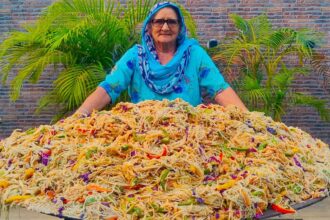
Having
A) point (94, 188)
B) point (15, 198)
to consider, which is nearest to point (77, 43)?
point (15, 198)

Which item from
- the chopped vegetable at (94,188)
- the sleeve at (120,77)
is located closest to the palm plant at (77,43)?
the sleeve at (120,77)

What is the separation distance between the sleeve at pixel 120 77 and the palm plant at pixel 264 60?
101 inches

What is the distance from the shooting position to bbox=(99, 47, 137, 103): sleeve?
3.18 metres

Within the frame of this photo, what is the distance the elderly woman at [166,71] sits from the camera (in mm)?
3166

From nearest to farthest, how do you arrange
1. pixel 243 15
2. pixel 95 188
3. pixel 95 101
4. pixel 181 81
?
1. pixel 95 188
2. pixel 95 101
3. pixel 181 81
4. pixel 243 15

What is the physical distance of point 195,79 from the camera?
3225 mm

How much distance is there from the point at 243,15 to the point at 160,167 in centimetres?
524

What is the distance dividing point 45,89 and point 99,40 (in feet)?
5.52

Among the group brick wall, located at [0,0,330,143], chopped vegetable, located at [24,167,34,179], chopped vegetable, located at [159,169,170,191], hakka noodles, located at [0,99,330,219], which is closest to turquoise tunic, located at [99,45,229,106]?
hakka noodles, located at [0,99,330,219]

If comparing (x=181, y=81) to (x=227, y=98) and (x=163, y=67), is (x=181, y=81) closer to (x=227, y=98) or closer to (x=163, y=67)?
(x=163, y=67)

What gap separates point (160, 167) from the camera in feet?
6.90

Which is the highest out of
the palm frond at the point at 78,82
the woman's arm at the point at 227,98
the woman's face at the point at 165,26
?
the woman's face at the point at 165,26

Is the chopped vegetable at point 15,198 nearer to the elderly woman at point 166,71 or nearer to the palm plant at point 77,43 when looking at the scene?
the elderly woman at point 166,71

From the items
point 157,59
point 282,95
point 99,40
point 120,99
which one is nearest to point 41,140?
point 157,59
